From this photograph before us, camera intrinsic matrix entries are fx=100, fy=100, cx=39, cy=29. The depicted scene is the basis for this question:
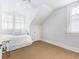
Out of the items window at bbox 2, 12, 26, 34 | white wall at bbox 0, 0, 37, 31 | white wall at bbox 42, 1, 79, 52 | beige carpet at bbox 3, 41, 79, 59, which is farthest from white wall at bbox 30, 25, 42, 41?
beige carpet at bbox 3, 41, 79, 59

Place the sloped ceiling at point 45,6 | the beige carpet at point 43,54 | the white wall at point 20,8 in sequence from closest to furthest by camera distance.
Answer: the beige carpet at point 43,54 < the white wall at point 20,8 < the sloped ceiling at point 45,6

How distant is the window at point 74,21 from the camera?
4043mm

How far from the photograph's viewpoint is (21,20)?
16.1ft

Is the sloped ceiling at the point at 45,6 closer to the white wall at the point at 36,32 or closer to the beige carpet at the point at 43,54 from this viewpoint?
the white wall at the point at 36,32

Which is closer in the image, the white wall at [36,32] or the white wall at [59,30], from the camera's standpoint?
the white wall at [59,30]

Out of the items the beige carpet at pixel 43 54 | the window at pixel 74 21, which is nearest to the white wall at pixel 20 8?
the window at pixel 74 21

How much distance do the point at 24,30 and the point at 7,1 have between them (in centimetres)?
166

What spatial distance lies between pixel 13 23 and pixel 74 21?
8.76 feet

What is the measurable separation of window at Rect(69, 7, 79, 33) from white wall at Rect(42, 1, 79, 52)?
0.60 ft

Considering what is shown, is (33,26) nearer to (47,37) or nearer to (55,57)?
(47,37)

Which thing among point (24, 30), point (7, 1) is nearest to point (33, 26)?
point (24, 30)

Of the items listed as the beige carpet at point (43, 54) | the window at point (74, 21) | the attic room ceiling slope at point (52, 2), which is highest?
the attic room ceiling slope at point (52, 2)

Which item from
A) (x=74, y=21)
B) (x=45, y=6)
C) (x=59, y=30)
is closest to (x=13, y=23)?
(x=45, y=6)

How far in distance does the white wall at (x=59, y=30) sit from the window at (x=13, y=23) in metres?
1.34
